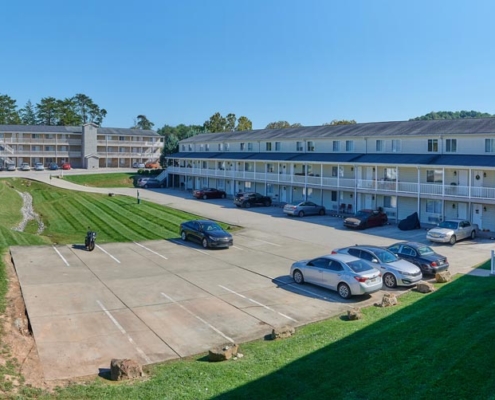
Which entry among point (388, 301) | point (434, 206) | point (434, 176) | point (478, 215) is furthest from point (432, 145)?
point (388, 301)

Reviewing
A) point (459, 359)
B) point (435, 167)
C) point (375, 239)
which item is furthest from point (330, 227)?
point (459, 359)

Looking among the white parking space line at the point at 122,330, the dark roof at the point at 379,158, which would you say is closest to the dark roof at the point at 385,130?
the dark roof at the point at 379,158

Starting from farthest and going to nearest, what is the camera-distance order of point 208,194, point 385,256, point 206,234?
point 208,194 < point 206,234 < point 385,256

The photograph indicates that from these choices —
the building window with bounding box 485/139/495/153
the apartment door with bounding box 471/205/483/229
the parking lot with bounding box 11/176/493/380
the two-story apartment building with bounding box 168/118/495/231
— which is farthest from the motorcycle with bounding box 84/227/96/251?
the building window with bounding box 485/139/495/153

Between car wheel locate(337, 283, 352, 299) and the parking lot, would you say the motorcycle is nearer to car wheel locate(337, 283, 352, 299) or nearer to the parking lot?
the parking lot

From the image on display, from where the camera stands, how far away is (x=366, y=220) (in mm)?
37000

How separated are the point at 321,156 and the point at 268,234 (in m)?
18.0

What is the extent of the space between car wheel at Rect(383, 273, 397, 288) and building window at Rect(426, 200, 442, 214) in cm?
1953

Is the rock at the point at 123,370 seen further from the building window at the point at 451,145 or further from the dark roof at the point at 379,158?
the building window at the point at 451,145

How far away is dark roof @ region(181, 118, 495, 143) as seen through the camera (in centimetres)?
3938

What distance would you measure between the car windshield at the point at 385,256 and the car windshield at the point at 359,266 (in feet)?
6.09

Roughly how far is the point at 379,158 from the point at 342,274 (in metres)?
26.1

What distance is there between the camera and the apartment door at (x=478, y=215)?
1393 inches

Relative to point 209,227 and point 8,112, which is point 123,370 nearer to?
point 209,227
